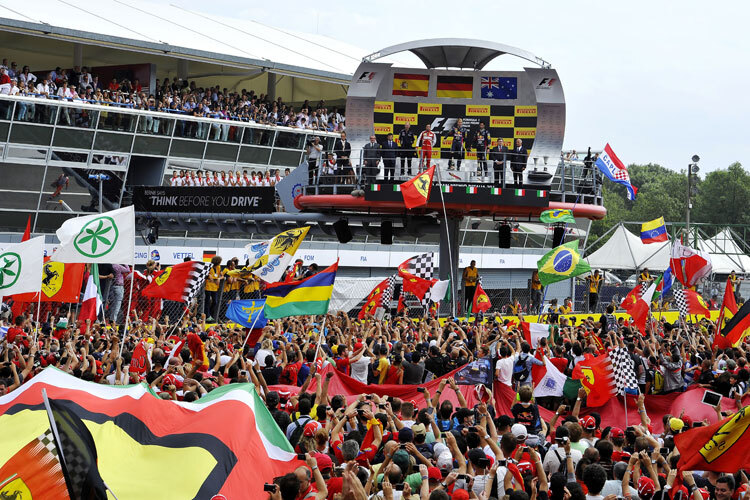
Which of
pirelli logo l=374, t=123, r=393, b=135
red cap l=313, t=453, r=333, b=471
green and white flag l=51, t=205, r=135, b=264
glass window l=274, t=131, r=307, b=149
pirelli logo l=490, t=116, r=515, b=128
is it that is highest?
pirelli logo l=490, t=116, r=515, b=128

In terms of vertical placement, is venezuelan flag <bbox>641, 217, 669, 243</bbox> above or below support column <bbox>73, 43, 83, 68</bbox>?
below

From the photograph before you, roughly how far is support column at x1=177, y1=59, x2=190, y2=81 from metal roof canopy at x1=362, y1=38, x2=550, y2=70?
16.0 meters

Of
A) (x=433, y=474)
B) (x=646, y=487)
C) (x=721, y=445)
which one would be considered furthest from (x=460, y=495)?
(x=721, y=445)

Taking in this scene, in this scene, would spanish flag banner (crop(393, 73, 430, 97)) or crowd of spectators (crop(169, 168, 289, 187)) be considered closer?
spanish flag banner (crop(393, 73, 430, 97))

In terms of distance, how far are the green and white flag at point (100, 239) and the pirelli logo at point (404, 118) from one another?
636 inches

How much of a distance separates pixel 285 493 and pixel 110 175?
104 ft

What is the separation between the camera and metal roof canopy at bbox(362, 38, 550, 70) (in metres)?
28.9

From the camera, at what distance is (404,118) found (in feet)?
103

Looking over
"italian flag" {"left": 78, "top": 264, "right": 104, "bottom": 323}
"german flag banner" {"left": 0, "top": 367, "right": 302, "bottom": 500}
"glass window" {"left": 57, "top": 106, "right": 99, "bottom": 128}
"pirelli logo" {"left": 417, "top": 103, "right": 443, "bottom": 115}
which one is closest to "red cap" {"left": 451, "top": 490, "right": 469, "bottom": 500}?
"german flag banner" {"left": 0, "top": 367, "right": 302, "bottom": 500}

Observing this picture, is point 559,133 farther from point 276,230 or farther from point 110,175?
point 110,175

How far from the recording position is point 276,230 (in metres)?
33.1

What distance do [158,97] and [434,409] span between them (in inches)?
1238

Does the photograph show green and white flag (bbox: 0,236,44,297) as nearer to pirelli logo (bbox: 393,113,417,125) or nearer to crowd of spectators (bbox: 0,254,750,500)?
crowd of spectators (bbox: 0,254,750,500)

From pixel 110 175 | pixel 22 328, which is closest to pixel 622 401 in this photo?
pixel 22 328
